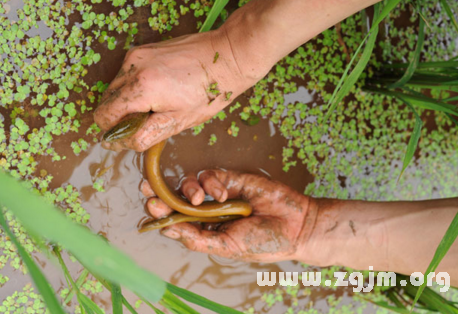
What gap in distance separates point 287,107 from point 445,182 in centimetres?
123

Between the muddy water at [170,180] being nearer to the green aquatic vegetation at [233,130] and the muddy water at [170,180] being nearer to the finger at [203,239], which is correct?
the green aquatic vegetation at [233,130]

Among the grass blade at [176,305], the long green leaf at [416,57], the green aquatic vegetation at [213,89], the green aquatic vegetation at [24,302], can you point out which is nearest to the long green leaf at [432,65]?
the long green leaf at [416,57]

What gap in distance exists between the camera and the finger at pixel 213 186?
6.11 feet

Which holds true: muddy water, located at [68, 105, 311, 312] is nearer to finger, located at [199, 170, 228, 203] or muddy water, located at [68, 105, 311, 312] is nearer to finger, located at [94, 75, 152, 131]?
finger, located at [199, 170, 228, 203]

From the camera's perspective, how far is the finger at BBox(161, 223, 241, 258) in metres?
1.85

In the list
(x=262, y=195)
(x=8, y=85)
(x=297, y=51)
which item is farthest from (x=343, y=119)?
(x=8, y=85)

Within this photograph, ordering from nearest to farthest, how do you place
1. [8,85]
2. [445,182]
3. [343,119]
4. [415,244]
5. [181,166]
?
[8,85]
[415,244]
[181,166]
[343,119]
[445,182]

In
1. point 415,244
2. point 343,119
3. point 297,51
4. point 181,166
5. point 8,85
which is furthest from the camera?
point 343,119

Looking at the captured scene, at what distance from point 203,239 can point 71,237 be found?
1293 millimetres

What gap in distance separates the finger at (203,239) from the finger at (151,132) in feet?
1.56

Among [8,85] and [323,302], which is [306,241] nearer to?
[323,302]

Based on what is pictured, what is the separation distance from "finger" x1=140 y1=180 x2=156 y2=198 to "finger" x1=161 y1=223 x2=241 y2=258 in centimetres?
18

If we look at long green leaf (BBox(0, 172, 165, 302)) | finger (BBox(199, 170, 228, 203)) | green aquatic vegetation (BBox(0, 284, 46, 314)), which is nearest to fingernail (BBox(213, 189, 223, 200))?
finger (BBox(199, 170, 228, 203))

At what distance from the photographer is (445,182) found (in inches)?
101
